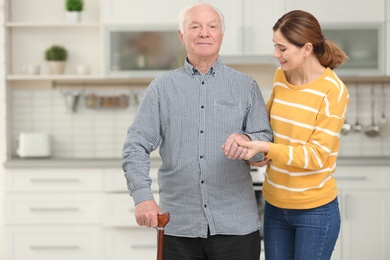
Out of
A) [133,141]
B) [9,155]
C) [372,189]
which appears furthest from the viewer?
[9,155]

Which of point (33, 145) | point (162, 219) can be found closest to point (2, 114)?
point (33, 145)

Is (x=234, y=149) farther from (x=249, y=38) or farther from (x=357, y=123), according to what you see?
(x=357, y=123)

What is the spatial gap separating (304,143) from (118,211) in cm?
265

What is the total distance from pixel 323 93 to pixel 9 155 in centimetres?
329

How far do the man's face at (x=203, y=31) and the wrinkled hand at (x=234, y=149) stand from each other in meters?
0.30

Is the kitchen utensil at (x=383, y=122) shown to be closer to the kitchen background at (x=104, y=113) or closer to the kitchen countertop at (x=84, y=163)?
the kitchen background at (x=104, y=113)

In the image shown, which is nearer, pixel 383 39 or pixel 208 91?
pixel 208 91

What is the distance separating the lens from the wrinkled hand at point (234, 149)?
2.21 m

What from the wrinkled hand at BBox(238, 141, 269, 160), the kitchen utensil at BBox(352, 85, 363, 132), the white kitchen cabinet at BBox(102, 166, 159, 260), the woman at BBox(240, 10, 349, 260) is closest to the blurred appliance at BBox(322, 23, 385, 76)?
the kitchen utensil at BBox(352, 85, 363, 132)

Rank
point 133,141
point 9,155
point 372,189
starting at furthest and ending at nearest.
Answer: point 9,155
point 372,189
point 133,141

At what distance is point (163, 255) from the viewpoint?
7.79 feet

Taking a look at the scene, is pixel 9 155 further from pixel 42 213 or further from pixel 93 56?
pixel 93 56

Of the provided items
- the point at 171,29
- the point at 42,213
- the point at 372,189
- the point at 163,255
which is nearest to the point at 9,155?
the point at 42,213

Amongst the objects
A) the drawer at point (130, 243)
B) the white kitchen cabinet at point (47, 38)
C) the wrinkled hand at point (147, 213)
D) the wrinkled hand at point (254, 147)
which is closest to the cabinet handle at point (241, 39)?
the white kitchen cabinet at point (47, 38)
